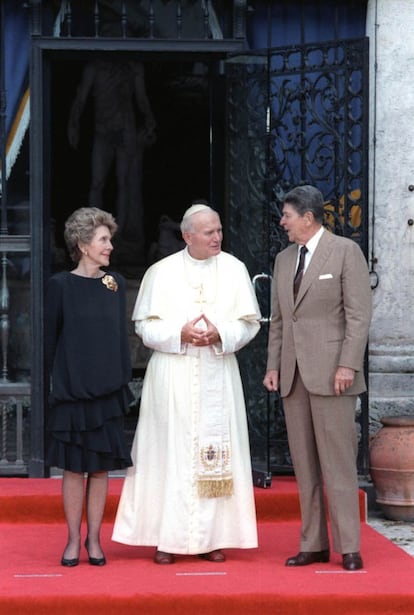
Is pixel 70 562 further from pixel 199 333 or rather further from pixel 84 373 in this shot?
pixel 199 333

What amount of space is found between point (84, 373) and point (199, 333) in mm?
597

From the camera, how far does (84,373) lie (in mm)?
6777

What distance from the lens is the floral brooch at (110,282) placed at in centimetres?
687

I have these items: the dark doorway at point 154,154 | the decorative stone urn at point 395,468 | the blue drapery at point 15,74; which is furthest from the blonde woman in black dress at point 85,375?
the dark doorway at point 154,154

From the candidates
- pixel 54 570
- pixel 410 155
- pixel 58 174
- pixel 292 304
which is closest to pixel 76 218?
pixel 292 304

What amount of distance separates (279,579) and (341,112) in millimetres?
3287

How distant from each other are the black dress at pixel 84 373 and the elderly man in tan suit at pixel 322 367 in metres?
0.87

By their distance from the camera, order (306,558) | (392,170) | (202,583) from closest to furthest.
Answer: (202,583) < (306,558) < (392,170)

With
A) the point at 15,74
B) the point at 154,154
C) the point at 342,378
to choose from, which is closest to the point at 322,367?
the point at 342,378

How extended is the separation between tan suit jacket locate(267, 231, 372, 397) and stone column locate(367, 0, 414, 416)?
242cm

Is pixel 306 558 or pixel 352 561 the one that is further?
A: pixel 306 558

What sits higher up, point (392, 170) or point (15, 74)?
point (15, 74)

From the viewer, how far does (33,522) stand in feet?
26.8

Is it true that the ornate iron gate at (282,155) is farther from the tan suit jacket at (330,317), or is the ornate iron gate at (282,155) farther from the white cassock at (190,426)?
the tan suit jacket at (330,317)
